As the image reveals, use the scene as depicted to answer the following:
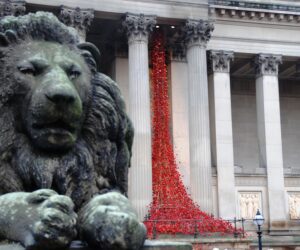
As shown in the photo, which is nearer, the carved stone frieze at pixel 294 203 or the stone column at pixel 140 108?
the stone column at pixel 140 108

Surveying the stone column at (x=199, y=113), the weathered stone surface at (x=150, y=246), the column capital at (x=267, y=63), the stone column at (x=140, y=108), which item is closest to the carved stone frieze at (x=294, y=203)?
the column capital at (x=267, y=63)

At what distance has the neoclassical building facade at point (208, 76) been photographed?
30625 mm

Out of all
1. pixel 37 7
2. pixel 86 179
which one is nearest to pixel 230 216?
pixel 37 7

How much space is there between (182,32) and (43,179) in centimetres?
3047

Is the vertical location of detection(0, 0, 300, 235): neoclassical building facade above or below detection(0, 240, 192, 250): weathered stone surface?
above

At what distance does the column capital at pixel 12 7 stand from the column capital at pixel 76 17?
7.01 feet

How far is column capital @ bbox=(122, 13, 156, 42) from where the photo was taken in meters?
31.3

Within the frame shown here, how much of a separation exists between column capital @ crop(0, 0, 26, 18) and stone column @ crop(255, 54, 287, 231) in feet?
47.1

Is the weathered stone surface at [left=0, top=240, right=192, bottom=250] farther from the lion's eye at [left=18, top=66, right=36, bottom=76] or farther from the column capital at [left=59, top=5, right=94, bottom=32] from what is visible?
the column capital at [left=59, top=5, right=94, bottom=32]

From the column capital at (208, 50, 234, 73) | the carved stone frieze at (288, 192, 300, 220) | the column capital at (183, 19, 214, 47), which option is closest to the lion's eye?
the column capital at (183, 19, 214, 47)

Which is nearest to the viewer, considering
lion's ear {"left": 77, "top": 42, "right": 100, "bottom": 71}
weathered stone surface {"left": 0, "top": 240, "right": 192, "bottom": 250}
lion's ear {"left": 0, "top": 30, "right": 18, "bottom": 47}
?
weathered stone surface {"left": 0, "top": 240, "right": 192, "bottom": 250}

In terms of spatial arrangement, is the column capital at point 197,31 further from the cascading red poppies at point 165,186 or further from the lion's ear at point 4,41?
the lion's ear at point 4,41

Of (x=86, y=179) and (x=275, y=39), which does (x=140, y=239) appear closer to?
(x=86, y=179)

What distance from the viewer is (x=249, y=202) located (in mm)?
35531
